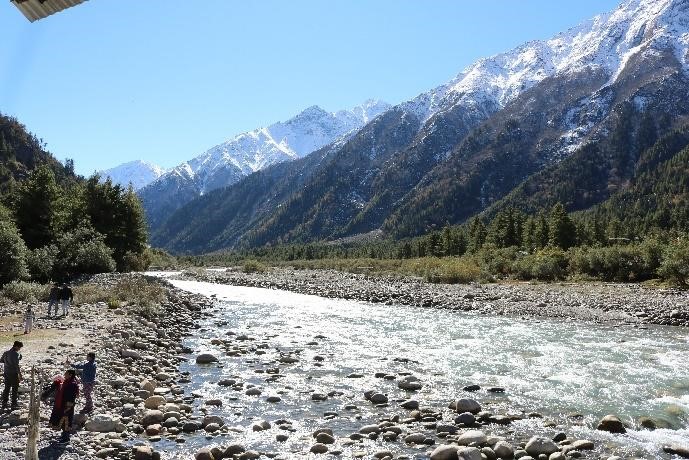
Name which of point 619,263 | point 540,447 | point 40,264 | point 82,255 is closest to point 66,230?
point 82,255

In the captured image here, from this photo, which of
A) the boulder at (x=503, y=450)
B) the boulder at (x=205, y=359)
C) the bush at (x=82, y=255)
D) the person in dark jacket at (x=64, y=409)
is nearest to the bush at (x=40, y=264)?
the bush at (x=82, y=255)

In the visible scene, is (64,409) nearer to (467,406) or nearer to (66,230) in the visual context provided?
(467,406)

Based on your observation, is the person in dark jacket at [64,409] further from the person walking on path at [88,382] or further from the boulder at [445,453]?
the boulder at [445,453]

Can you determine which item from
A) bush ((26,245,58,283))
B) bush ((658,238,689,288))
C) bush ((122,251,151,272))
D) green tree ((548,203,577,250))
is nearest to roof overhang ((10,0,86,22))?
bush ((26,245,58,283))

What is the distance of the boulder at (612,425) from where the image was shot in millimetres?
13336

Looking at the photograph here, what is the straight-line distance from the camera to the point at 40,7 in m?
3.27

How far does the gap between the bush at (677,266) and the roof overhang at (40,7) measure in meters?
53.0

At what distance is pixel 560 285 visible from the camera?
173 ft

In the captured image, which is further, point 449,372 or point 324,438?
point 449,372

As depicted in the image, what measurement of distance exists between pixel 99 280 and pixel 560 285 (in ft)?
141

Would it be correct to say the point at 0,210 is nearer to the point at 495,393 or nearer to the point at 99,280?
the point at 99,280

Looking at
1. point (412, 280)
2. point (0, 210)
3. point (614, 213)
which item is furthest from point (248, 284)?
point (614, 213)

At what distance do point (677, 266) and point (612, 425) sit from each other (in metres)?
40.0

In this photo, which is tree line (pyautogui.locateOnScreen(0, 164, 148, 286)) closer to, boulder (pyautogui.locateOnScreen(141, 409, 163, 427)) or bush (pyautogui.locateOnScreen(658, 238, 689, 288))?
boulder (pyautogui.locateOnScreen(141, 409, 163, 427))
